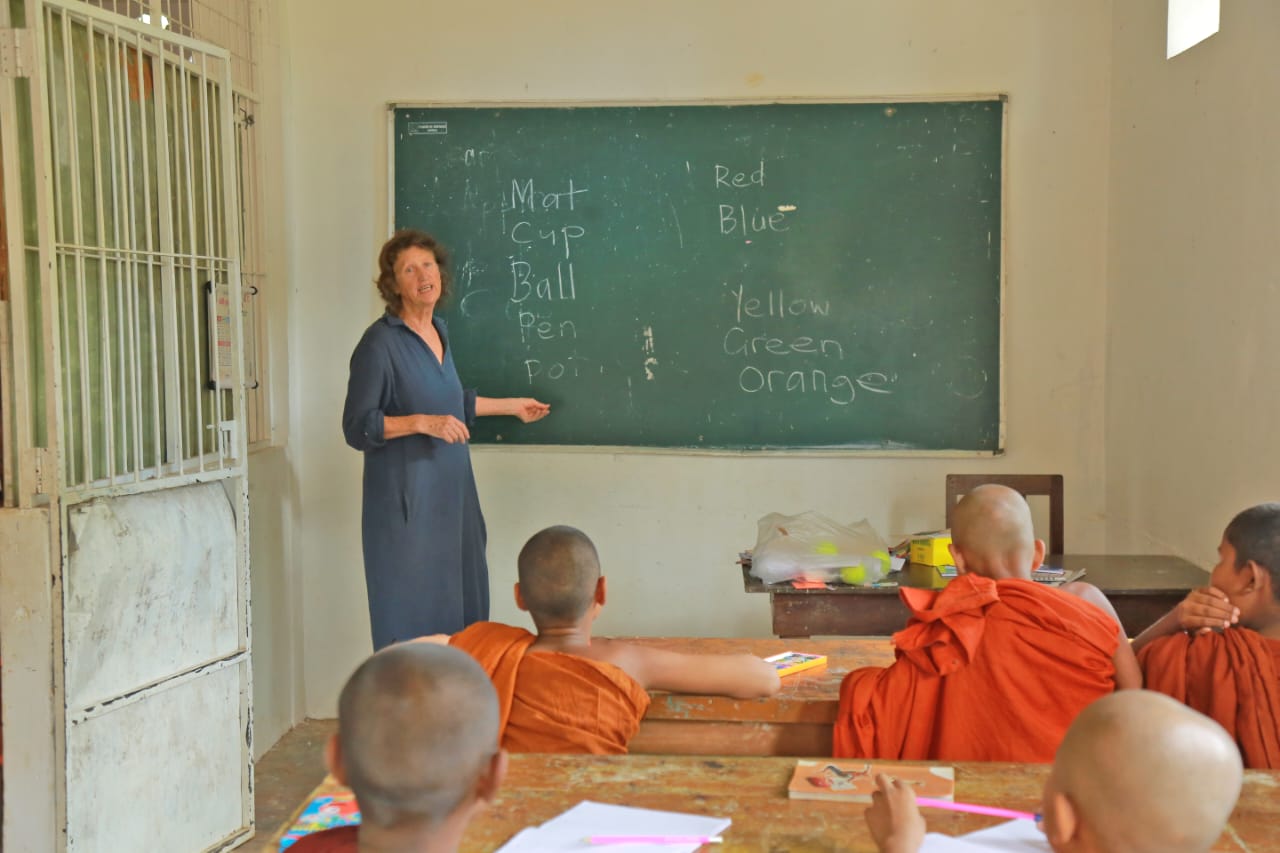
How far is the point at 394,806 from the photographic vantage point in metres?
1.13

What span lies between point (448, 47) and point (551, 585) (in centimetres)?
290

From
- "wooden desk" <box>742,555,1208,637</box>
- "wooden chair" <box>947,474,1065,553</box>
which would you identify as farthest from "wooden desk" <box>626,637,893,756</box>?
"wooden chair" <box>947,474,1065,553</box>

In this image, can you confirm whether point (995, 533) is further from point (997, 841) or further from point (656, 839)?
point (656, 839)

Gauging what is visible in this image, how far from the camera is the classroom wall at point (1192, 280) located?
3043 millimetres

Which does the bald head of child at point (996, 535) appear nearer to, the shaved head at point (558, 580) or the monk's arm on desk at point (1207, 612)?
the monk's arm on desk at point (1207, 612)

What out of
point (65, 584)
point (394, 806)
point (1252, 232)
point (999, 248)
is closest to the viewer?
point (394, 806)

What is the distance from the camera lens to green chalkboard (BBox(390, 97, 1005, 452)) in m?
4.27

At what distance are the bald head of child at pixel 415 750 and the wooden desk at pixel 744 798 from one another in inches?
9.2

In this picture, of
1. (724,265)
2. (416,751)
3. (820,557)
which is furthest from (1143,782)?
(724,265)

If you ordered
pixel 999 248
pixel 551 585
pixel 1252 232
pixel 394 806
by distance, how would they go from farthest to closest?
pixel 999 248 < pixel 1252 232 < pixel 551 585 < pixel 394 806

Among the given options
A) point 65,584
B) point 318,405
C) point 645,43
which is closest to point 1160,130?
point 645,43

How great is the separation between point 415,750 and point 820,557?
228 centimetres

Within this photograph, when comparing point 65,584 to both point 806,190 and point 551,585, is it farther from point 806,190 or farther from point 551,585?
point 806,190

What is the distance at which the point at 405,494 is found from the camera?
3637 mm
